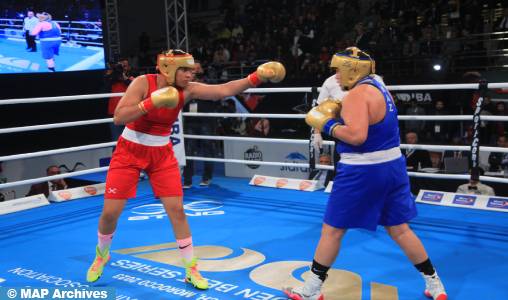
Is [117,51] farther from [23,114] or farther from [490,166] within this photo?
[490,166]

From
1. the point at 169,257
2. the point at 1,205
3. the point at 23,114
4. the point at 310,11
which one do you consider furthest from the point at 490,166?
the point at 23,114

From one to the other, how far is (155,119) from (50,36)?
28.4 feet

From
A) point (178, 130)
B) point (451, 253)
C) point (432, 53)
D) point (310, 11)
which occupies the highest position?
point (310, 11)

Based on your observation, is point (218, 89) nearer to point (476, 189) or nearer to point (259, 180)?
point (259, 180)

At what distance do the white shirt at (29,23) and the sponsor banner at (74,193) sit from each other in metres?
5.93

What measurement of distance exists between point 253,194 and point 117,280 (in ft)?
8.33

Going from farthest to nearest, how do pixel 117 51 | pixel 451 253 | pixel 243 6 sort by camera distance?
pixel 243 6
pixel 117 51
pixel 451 253

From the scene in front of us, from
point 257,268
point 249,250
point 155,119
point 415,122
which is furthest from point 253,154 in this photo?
point 155,119

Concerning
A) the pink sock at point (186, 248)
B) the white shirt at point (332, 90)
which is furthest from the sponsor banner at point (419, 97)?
the pink sock at point (186, 248)

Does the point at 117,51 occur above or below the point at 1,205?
above

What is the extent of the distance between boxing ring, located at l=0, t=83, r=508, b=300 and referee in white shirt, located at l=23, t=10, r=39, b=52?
6095 millimetres

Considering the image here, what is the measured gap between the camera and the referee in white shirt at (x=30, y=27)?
414 inches

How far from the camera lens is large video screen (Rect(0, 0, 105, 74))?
10.3m

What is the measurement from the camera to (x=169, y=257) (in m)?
3.80
